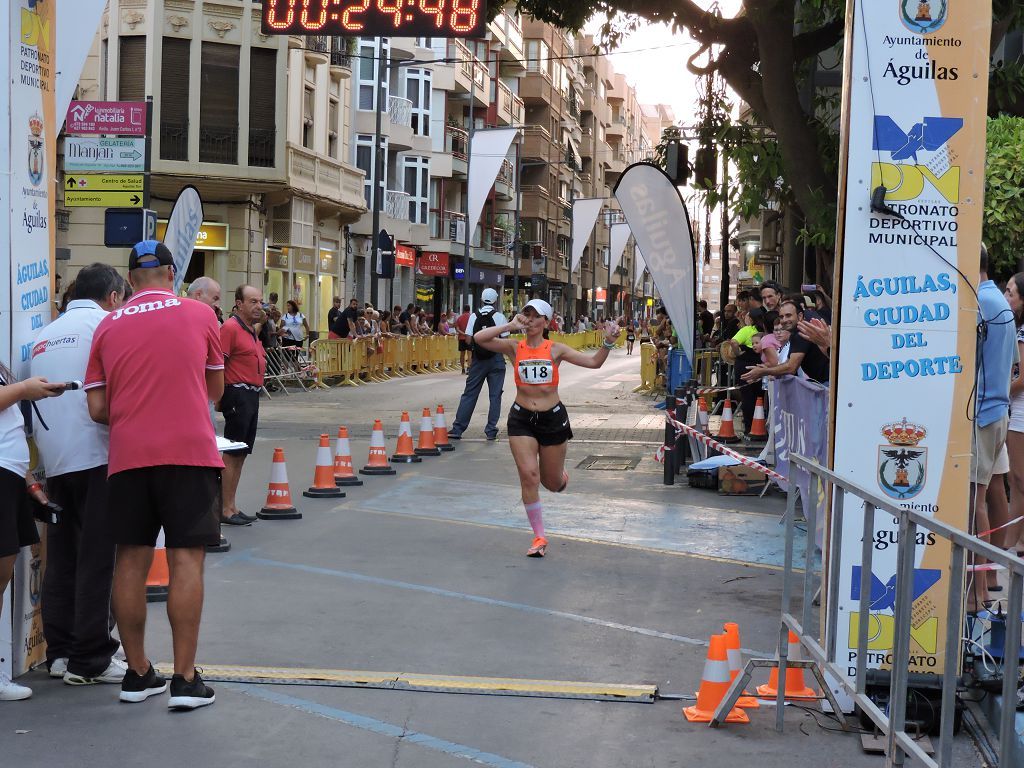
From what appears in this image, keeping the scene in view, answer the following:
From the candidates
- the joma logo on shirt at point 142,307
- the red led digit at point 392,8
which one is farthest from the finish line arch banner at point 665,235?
the joma logo on shirt at point 142,307

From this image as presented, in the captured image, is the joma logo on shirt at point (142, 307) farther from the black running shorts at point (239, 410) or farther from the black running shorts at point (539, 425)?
the black running shorts at point (239, 410)

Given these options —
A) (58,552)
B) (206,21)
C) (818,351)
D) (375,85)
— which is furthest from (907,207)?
(375,85)

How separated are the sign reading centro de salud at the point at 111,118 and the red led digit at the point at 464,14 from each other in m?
4.06

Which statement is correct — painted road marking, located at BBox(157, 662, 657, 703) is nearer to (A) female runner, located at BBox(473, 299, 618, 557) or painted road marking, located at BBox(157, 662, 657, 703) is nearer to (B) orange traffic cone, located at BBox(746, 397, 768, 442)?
(A) female runner, located at BBox(473, 299, 618, 557)

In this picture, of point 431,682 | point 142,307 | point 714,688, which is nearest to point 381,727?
point 431,682

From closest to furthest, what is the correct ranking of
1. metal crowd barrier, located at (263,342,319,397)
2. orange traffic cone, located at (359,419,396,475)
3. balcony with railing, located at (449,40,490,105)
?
orange traffic cone, located at (359,419,396,475)
metal crowd barrier, located at (263,342,319,397)
balcony with railing, located at (449,40,490,105)

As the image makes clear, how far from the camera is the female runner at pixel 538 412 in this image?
390 inches

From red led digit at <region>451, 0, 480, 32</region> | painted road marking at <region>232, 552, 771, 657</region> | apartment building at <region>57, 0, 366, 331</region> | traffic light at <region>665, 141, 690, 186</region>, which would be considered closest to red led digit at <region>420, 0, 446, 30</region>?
red led digit at <region>451, 0, 480, 32</region>

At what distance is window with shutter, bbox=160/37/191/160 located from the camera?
1305 inches

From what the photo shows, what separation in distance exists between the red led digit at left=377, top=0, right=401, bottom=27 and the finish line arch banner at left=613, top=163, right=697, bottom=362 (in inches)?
137

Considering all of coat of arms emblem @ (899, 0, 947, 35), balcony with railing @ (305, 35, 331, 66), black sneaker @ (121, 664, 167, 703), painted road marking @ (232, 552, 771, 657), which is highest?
balcony with railing @ (305, 35, 331, 66)

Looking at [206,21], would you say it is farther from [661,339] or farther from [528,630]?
[528,630]

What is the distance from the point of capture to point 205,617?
7438 millimetres

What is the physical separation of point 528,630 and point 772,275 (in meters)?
36.1
